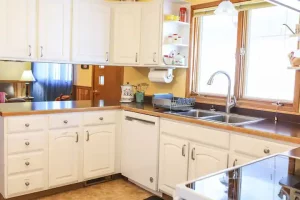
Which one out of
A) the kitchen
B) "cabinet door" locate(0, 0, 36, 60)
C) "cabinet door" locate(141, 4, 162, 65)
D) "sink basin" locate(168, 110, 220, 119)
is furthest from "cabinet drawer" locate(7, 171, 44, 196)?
"cabinet door" locate(141, 4, 162, 65)

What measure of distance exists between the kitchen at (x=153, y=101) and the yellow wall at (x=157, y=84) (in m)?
0.02

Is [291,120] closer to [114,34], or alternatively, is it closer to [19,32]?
[114,34]

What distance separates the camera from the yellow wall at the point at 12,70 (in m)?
7.21

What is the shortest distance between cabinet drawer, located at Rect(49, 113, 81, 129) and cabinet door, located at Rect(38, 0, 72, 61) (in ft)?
2.15

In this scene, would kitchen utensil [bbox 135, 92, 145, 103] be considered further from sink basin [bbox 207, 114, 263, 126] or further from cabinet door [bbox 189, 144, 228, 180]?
cabinet door [bbox 189, 144, 228, 180]

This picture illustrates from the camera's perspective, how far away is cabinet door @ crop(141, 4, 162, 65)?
3391mm

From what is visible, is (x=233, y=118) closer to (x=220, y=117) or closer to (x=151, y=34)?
(x=220, y=117)

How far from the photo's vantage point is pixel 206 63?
3.47 metres

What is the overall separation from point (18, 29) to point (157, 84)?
1.67 meters

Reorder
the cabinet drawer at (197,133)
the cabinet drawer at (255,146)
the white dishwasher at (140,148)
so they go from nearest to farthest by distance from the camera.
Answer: the cabinet drawer at (255,146) → the cabinet drawer at (197,133) → the white dishwasher at (140,148)

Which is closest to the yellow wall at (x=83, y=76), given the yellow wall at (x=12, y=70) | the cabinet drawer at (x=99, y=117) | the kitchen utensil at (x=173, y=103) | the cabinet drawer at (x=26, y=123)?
the yellow wall at (x=12, y=70)

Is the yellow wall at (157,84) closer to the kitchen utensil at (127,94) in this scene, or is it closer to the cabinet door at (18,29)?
the kitchen utensil at (127,94)

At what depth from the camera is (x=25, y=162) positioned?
9.39ft

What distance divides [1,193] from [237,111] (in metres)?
2.33
